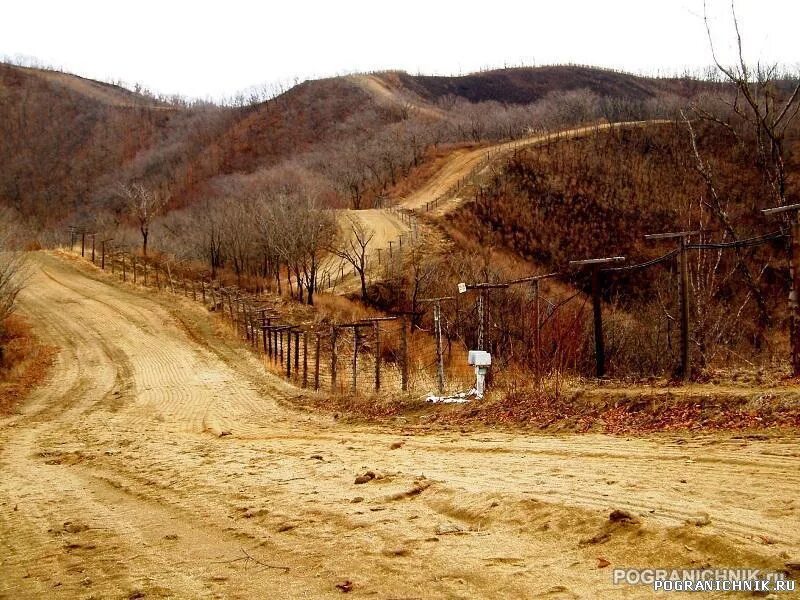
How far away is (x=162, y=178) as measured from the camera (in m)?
99.4

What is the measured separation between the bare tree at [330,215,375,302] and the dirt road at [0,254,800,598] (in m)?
24.7

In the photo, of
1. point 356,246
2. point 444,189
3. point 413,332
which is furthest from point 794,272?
point 444,189

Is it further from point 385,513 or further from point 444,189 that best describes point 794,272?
point 444,189

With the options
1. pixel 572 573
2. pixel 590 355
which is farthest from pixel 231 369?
pixel 572 573

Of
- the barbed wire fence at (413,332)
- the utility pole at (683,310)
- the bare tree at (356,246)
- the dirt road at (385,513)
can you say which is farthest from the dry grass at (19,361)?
the utility pole at (683,310)

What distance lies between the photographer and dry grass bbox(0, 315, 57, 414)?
2316cm

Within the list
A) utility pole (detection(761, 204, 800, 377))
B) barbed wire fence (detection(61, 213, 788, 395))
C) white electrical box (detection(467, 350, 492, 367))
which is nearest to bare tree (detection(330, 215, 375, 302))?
barbed wire fence (detection(61, 213, 788, 395))

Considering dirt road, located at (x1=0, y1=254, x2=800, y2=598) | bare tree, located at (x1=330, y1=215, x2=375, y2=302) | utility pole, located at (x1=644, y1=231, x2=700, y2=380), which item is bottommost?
dirt road, located at (x1=0, y1=254, x2=800, y2=598)

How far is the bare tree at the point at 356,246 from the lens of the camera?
38375 millimetres

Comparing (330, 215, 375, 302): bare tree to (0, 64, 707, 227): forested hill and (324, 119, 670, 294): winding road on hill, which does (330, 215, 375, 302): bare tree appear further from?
(0, 64, 707, 227): forested hill

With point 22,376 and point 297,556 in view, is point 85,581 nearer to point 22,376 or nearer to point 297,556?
point 297,556

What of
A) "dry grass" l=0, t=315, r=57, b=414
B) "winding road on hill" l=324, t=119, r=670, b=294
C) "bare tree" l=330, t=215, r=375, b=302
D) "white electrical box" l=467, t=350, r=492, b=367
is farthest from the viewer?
"winding road on hill" l=324, t=119, r=670, b=294

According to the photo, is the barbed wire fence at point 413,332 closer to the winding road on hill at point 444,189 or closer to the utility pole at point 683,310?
the utility pole at point 683,310

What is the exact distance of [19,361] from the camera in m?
27.4
